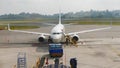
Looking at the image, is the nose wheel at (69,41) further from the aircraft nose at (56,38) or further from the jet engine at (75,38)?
the aircraft nose at (56,38)

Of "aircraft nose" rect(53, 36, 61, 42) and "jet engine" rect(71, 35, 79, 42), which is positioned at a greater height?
"aircraft nose" rect(53, 36, 61, 42)

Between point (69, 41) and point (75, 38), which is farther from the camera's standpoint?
point (69, 41)

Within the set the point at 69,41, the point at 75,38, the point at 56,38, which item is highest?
the point at 56,38

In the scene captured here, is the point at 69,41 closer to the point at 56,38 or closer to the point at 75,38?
the point at 75,38

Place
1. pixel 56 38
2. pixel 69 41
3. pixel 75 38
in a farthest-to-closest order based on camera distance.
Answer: pixel 69 41 < pixel 75 38 < pixel 56 38

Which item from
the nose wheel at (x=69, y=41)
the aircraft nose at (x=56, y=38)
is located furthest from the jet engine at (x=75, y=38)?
the aircraft nose at (x=56, y=38)

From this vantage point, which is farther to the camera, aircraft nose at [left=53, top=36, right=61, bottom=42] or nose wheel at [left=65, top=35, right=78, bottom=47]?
nose wheel at [left=65, top=35, right=78, bottom=47]

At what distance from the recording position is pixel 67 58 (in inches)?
1326

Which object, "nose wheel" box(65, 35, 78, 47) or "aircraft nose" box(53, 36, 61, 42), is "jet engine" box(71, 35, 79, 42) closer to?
"nose wheel" box(65, 35, 78, 47)

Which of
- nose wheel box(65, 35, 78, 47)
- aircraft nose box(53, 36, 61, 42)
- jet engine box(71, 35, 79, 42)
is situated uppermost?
aircraft nose box(53, 36, 61, 42)

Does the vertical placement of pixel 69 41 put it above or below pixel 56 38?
below

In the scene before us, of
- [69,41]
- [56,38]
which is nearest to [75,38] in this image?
[69,41]

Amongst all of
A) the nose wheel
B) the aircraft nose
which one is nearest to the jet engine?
the nose wheel

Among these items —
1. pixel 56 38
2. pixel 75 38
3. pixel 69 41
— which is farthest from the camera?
pixel 69 41
